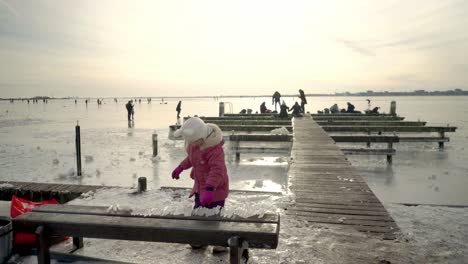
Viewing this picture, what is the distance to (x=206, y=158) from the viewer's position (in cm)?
403

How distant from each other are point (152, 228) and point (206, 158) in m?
1.05

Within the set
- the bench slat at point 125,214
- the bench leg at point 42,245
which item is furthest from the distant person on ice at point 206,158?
the bench leg at point 42,245

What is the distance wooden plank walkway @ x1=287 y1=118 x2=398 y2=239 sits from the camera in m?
4.88

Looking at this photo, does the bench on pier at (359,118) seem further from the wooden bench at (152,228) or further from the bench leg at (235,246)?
the bench leg at (235,246)

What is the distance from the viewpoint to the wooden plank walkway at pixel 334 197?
4.88 meters

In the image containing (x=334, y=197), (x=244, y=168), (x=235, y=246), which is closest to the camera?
(x=235, y=246)

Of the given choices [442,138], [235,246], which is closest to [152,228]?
[235,246]

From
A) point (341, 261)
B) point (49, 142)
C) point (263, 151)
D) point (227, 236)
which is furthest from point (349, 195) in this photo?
point (49, 142)

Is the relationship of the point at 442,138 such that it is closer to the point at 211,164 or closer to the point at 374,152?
the point at 374,152

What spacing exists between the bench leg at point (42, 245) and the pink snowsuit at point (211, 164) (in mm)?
1663

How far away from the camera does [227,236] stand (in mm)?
3143

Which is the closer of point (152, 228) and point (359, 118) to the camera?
point (152, 228)

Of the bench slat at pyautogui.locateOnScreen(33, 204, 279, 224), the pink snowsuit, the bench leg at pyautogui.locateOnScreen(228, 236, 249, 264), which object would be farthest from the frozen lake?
the bench leg at pyautogui.locateOnScreen(228, 236, 249, 264)

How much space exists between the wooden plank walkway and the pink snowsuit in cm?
161
